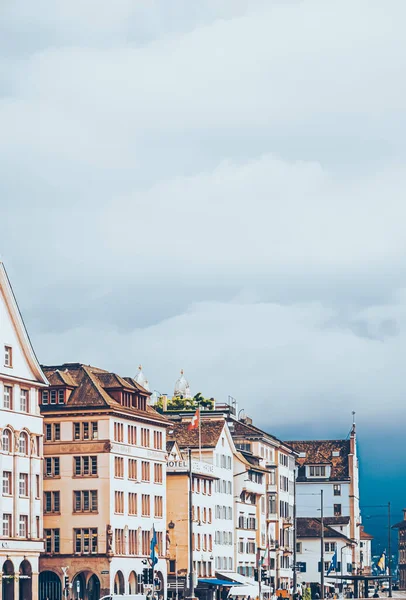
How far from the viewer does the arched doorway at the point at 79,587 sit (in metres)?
121

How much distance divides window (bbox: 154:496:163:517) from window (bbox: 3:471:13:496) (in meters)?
23.9

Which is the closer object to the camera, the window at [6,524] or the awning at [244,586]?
the window at [6,524]

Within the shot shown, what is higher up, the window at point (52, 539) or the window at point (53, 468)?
the window at point (53, 468)

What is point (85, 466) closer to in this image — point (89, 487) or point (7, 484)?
point (89, 487)

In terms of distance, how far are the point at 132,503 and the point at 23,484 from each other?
53.2ft

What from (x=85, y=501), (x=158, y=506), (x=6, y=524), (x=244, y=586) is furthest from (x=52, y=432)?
(x=244, y=586)

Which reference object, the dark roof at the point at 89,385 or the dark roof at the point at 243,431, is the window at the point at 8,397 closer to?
the dark roof at the point at 89,385

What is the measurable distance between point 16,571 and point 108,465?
14.7 m

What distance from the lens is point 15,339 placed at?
378 feet

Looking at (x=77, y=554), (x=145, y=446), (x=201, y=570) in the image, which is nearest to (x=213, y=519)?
(x=201, y=570)

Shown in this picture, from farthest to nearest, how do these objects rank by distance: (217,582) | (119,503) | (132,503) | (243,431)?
(243,431)
(217,582)
(132,503)
(119,503)

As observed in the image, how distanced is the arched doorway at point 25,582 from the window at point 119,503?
12.0 m

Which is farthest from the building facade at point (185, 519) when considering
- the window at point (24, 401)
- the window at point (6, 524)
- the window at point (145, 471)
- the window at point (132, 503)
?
the window at point (24, 401)

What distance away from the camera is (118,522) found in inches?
4879
